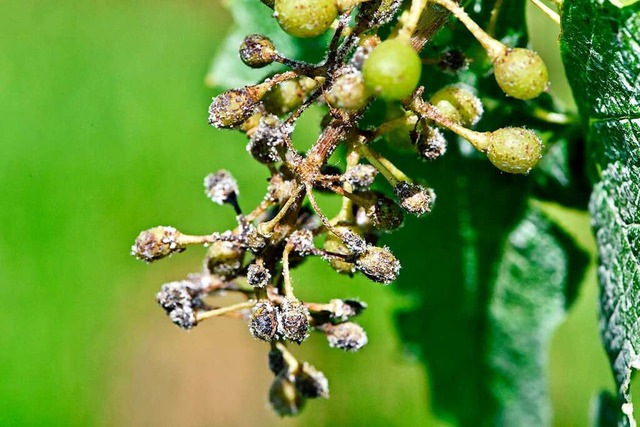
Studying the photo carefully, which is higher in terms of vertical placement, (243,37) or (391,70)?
(391,70)

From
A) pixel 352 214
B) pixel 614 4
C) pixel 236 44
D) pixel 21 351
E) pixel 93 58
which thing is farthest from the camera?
pixel 93 58

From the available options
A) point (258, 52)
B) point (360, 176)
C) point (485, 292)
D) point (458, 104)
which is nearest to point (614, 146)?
point (458, 104)

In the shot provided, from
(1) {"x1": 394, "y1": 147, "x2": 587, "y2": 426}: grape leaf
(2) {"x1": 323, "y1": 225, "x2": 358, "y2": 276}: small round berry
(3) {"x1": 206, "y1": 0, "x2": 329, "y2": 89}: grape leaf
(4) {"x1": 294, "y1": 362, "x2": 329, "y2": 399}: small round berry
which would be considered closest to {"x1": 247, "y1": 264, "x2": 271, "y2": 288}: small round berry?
(2) {"x1": 323, "y1": 225, "x2": 358, "y2": 276}: small round berry

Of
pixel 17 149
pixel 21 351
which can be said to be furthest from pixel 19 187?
pixel 21 351

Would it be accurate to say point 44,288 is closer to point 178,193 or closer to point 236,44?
point 178,193

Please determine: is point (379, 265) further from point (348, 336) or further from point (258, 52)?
point (258, 52)
